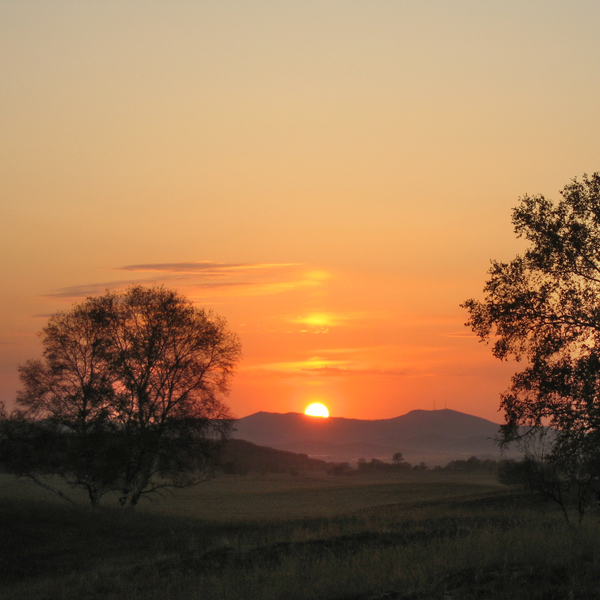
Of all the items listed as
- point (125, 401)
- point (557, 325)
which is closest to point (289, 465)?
point (125, 401)

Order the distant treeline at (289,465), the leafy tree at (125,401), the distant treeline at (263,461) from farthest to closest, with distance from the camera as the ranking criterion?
the distant treeline at (289,465), the distant treeline at (263,461), the leafy tree at (125,401)

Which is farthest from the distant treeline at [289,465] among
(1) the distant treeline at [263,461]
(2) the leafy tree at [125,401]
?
(2) the leafy tree at [125,401]

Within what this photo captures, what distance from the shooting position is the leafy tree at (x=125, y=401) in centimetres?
3244

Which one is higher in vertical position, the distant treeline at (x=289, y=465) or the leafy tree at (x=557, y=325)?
the leafy tree at (x=557, y=325)

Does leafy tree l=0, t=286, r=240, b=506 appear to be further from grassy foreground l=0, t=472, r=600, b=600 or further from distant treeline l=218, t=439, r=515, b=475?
distant treeline l=218, t=439, r=515, b=475

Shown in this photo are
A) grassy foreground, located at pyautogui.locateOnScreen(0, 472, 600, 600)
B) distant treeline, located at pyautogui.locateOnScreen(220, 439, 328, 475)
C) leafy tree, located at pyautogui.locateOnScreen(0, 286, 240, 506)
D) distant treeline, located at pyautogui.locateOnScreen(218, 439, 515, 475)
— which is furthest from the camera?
distant treeline, located at pyautogui.locateOnScreen(218, 439, 515, 475)

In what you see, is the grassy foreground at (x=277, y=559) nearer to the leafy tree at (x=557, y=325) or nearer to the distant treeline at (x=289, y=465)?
the leafy tree at (x=557, y=325)

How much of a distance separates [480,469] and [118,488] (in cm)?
10115

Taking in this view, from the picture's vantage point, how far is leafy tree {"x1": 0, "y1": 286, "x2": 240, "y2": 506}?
106 feet

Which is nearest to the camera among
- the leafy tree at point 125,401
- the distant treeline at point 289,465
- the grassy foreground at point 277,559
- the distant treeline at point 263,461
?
the grassy foreground at point 277,559

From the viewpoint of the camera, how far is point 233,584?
1329 cm

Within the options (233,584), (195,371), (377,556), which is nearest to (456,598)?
(377,556)

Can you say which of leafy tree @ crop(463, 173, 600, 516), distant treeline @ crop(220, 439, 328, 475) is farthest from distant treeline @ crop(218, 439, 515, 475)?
leafy tree @ crop(463, 173, 600, 516)

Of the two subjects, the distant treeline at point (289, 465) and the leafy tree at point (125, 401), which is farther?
the distant treeline at point (289, 465)
